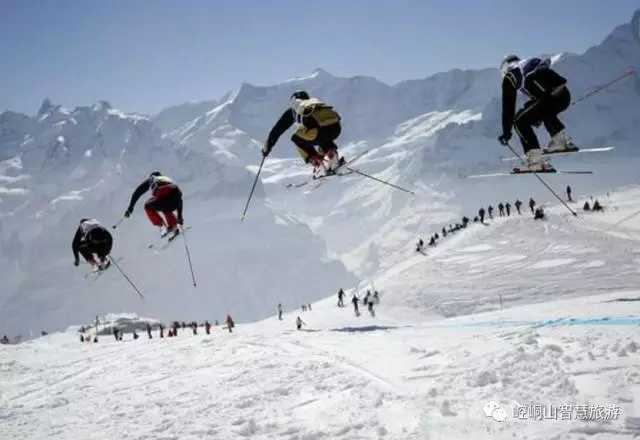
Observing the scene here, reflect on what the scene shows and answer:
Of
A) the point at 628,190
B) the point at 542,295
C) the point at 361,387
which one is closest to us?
the point at 361,387

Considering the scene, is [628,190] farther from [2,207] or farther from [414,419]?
[2,207]

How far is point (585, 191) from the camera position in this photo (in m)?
174

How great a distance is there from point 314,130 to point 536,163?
4.55 meters

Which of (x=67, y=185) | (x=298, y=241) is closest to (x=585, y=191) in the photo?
(x=298, y=241)

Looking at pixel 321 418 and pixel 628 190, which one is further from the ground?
pixel 628 190

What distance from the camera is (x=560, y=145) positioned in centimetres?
1048

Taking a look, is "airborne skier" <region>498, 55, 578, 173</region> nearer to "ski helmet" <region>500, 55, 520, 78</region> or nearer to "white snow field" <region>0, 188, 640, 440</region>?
"ski helmet" <region>500, 55, 520, 78</region>

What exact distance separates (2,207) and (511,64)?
691 feet

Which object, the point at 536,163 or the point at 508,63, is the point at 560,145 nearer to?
the point at 536,163

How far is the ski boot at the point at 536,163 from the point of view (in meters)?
10.6

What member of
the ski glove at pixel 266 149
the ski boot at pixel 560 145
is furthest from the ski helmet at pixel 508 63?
the ski glove at pixel 266 149

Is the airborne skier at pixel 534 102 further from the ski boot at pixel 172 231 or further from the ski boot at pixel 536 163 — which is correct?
the ski boot at pixel 172 231

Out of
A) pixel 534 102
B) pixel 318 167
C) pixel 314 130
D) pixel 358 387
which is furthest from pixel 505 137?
pixel 358 387

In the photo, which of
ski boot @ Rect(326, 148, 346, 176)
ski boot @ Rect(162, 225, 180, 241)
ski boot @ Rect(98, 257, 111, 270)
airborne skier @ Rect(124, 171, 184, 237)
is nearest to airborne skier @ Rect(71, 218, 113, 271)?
ski boot @ Rect(98, 257, 111, 270)
